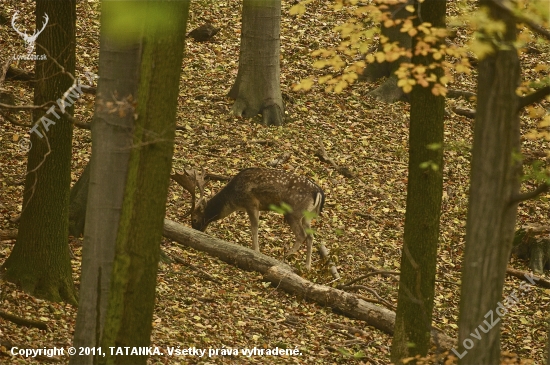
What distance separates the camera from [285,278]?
35.0 ft

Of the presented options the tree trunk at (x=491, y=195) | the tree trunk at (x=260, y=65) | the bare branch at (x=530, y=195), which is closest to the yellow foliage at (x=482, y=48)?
the tree trunk at (x=491, y=195)

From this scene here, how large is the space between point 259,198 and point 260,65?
14.8ft

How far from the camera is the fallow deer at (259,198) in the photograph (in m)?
12.0

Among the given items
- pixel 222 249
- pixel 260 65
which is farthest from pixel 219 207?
pixel 260 65

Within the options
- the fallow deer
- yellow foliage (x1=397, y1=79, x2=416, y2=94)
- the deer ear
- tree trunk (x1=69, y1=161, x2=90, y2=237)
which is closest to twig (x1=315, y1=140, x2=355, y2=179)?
the fallow deer

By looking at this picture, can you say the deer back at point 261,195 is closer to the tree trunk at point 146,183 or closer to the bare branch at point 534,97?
the tree trunk at point 146,183

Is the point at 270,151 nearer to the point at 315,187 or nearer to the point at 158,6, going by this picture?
the point at 315,187

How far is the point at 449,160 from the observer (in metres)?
15.9

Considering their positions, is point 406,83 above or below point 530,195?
above

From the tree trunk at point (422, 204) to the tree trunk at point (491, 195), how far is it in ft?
6.17

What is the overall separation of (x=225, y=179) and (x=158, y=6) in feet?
28.1

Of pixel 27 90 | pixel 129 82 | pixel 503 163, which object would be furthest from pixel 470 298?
pixel 27 90

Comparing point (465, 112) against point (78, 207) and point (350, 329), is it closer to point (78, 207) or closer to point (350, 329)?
point (350, 329)

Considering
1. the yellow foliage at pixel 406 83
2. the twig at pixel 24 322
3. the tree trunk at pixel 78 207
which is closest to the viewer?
the yellow foliage at pixel 406 83
